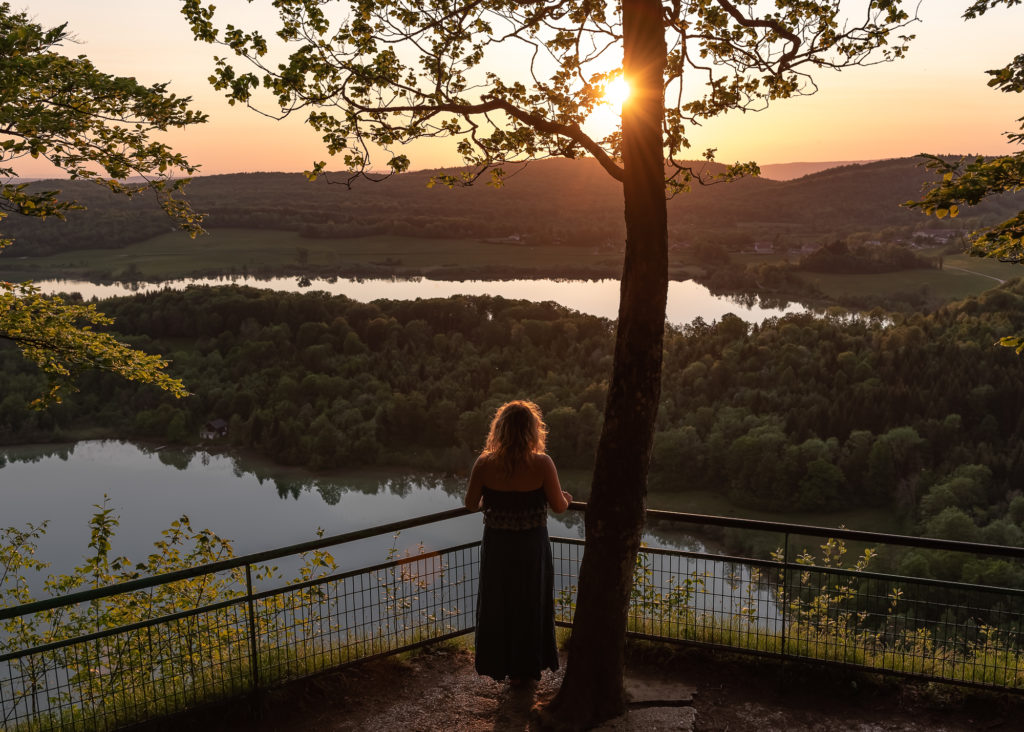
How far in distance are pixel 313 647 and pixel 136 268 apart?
105m

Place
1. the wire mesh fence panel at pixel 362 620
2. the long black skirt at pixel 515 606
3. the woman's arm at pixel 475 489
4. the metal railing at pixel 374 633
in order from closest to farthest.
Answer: the woman's arm at pixel 475 489, the long black skirt at pixel 515 606, the metal railing at pixel 374 633, the wire mesh fence panel at pixel 362 620

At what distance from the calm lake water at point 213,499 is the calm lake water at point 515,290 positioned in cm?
3047

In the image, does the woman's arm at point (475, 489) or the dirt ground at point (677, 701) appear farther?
the dirt ground at point (677, 701)

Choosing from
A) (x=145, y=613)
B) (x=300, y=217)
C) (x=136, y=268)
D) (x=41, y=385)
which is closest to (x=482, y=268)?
(x=300, y=217)

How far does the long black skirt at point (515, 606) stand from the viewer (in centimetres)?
490

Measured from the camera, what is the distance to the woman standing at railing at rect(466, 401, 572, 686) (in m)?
4.68

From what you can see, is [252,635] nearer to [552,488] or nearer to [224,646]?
[224,646]

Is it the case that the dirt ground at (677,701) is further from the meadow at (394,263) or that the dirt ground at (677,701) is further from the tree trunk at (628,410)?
the meadow at (394,263)

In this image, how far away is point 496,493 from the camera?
4.78 meters

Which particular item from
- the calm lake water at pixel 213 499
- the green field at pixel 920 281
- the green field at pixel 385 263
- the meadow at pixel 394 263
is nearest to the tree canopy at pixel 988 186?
the calm lake water at pixel 213 499

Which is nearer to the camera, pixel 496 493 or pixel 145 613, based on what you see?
pixel 496 493

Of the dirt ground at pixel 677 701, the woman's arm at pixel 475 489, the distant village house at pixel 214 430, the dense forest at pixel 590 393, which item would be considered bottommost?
the distant village house at pixel 214 430

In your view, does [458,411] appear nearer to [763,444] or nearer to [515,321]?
[515,321]

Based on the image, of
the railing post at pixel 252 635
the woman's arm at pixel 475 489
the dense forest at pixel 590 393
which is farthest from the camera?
the dense forest at pixel 590 393
